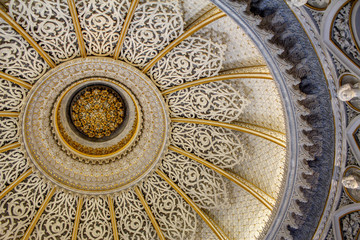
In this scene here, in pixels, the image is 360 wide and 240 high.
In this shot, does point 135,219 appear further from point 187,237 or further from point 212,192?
point 212,192

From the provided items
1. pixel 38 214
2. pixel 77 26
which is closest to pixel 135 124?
pixel 77 26

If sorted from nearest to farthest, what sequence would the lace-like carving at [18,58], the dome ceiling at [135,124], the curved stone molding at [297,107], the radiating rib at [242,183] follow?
the curved stone molding at [297,107]
the lace-like carving at [18,58]
the dome ceiling at [135,124]
the radiating rib at [242,183]

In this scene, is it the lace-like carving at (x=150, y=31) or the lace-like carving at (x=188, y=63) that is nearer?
Answer: the lace-like carving at (x=150, y=31)

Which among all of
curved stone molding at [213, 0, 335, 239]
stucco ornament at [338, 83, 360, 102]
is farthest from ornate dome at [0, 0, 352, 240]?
stucco ornament at [338, 83, 360, 102]

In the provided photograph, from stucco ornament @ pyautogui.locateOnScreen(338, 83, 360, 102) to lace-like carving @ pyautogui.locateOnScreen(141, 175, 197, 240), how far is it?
7379 millimetres

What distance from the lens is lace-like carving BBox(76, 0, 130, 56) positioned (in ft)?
33.8

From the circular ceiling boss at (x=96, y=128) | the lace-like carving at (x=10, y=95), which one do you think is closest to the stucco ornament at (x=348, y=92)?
the circular ceiling boss at (x=96, y=128)

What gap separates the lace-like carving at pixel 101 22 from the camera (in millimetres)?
10315

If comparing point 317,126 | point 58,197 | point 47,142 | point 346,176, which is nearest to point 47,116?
point 47,142

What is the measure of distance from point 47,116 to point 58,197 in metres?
3.23

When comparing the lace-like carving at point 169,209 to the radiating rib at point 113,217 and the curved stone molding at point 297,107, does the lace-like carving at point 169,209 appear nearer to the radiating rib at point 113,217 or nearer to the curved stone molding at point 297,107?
the radiating rib at point 113,217

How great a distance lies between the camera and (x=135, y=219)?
13.2 metres

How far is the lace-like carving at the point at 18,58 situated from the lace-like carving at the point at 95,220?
5332 millimetres

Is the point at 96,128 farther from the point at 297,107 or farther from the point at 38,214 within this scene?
the point at 297,107
